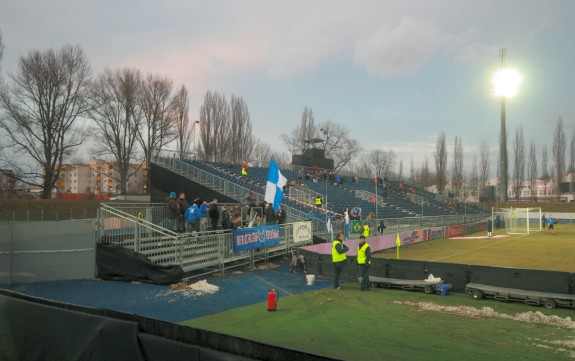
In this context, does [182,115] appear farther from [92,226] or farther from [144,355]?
[144,355]

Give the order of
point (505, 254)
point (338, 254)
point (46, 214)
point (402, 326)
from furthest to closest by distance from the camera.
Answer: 1. point (46, 214)
2. point (505, 254)
3. point (338, 254)
4. point (402, 326)

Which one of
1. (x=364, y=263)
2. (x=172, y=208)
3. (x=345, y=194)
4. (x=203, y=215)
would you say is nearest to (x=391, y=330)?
(x=364, y=263)

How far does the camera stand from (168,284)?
14453mm

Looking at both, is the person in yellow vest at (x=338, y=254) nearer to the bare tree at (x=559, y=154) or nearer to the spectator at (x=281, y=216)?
the spectator at (x=281, y=216)

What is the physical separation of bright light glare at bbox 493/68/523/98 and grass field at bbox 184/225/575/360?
55.3m

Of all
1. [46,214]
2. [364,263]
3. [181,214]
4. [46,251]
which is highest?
[181,214]

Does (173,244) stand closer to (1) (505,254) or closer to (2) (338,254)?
(2) (338,254)

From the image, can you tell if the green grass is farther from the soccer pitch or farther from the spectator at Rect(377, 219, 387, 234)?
the spectator at Rect(377, 219, 387, 234)

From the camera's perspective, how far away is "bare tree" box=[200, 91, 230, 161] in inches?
2296

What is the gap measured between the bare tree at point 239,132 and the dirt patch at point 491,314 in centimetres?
4943

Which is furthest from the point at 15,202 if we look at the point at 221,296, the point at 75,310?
the point at 75,310

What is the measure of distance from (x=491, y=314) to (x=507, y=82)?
190 feet

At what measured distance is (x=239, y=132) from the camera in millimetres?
60781

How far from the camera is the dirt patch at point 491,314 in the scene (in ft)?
34.0
